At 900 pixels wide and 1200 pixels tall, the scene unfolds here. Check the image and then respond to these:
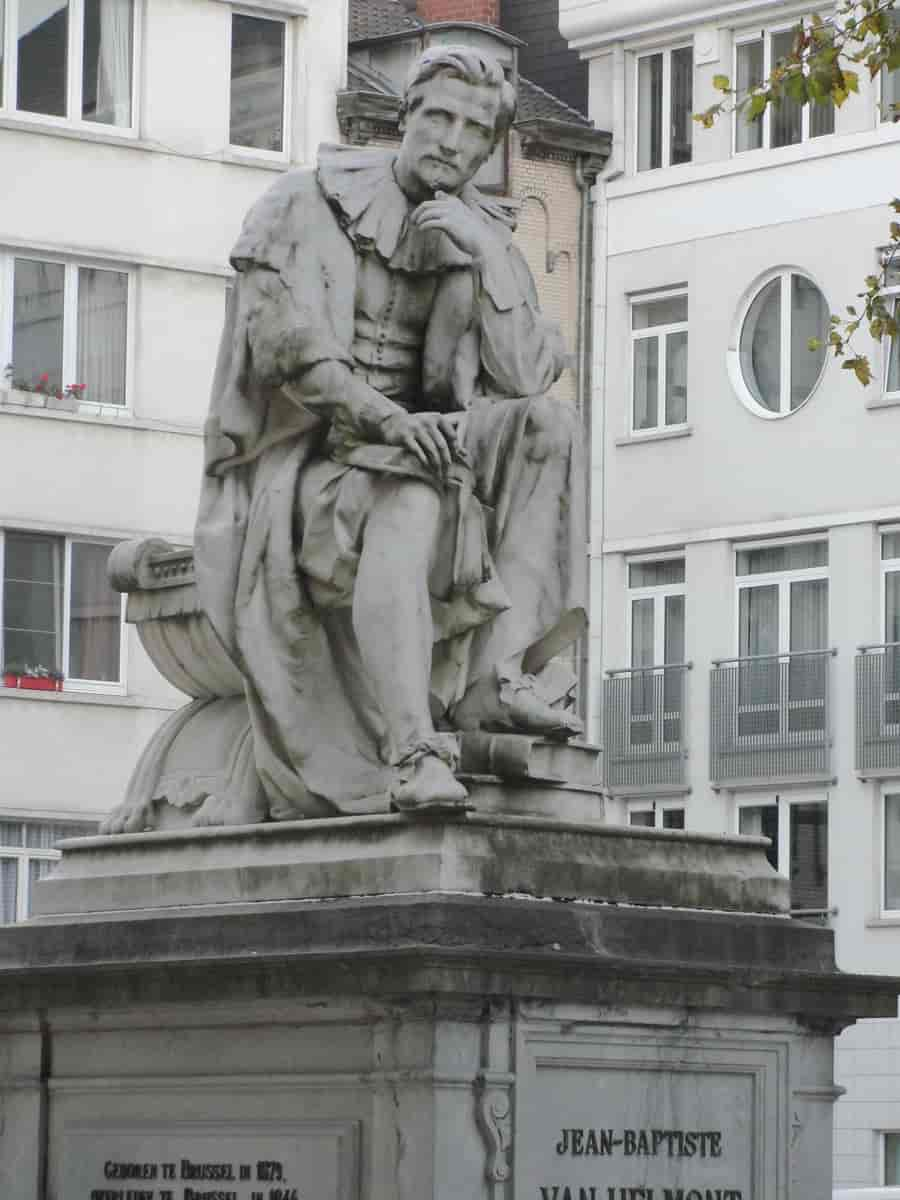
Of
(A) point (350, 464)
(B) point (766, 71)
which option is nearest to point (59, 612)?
(B) point (766, 71)

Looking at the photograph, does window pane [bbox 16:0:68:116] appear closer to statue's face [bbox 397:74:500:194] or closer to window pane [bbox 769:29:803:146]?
window pane [bbox 769:29:803:146]

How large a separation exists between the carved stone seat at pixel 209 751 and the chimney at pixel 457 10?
31657 millimetres

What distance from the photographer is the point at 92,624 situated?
122 feet

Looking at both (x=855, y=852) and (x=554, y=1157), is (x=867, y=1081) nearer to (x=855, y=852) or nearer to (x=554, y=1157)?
(x=855, y=852)

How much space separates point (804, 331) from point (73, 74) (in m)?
8.05

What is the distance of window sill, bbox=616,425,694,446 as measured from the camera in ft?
141

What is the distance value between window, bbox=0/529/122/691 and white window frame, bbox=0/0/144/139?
3765 millimetres

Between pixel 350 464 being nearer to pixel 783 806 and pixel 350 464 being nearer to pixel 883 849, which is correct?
pixel 883 849

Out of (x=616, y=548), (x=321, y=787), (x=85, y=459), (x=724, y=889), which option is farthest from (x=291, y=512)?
(x=616, y=548)

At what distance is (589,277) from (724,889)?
1267 inches

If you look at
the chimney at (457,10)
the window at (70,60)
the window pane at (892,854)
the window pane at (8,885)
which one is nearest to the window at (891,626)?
the window pane at (892,854)

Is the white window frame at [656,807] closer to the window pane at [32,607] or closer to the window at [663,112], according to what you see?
the window at [663,112]

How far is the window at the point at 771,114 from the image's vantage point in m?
41.8

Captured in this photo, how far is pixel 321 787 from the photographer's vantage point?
1177 centimetres
